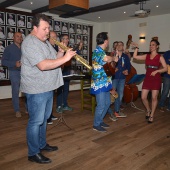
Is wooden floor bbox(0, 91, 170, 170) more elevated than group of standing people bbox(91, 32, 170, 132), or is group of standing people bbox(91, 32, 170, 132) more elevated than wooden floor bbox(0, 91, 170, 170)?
group of standing people bbox(91, 32, 170, 132)

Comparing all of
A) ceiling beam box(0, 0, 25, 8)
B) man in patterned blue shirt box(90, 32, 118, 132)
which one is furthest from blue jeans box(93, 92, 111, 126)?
ceiling beam box(0, 0, 25, 8)

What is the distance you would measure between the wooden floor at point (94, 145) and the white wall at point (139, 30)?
11.0ft

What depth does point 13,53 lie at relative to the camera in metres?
4.14

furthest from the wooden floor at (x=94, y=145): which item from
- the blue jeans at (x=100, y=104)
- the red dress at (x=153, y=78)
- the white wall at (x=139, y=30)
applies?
the white wall at (x=139, y=30)

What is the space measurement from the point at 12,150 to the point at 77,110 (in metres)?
2.44

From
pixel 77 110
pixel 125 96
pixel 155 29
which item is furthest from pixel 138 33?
pixel 77 110

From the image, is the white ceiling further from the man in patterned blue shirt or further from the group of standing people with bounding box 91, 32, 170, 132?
the man in patterned blue shirt

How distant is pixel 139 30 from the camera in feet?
25.1

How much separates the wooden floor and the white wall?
11.0ft

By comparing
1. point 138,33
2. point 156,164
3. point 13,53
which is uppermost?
point 138,33

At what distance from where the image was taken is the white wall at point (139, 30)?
6.90 meters

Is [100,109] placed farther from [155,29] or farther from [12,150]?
[155,29]

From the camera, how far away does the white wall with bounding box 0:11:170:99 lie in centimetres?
690

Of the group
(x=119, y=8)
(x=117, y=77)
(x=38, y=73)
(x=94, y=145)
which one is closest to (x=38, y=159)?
(x=94, y=145)
